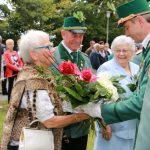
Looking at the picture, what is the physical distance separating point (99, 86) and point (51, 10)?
108ft

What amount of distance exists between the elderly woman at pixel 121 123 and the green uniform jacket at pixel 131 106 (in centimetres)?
122

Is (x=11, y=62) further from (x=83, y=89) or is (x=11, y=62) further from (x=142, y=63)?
(x=142, y=63)

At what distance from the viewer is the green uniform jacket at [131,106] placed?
289 cm

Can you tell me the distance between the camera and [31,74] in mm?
3574

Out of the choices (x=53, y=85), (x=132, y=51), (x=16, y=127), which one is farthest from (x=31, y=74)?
(x=132, y=51)

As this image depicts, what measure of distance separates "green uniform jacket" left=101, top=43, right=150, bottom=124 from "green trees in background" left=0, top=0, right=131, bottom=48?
2463 cm

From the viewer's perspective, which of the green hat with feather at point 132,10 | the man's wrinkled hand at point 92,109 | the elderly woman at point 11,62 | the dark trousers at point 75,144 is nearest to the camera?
the green hat with feather at point 132,10

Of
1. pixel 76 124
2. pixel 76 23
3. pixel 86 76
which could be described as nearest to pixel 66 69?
pixel 86 76

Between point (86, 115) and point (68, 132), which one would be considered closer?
point (86, 115)

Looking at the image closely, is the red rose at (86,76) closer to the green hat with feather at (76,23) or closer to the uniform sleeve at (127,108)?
the uniform sleeve at (127,108)

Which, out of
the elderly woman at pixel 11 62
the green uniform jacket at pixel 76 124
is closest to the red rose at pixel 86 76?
the green uniform jacket at pixel 76 124

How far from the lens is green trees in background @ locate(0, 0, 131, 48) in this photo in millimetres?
31953

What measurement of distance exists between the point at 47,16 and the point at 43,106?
105 feet

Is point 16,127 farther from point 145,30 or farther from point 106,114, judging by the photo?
point 145,30
